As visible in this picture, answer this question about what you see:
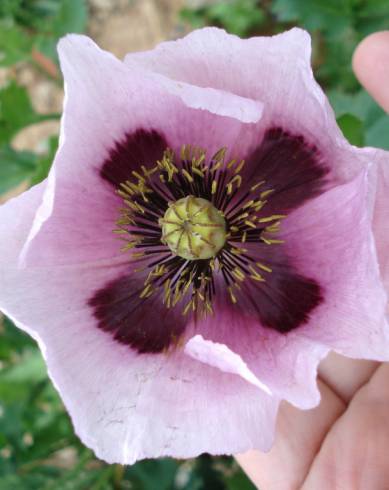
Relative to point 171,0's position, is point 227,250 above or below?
below

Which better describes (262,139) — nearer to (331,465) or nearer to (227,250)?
(227,250)

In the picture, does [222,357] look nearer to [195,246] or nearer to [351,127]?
[195,246]

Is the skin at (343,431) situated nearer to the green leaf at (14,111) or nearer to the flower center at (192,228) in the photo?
the flower center at (192,228)

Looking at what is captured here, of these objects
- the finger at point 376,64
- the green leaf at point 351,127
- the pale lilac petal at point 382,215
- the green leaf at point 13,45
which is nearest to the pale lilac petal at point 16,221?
the pale lilac petal at point 382,215

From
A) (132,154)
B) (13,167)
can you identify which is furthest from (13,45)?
(132,154)

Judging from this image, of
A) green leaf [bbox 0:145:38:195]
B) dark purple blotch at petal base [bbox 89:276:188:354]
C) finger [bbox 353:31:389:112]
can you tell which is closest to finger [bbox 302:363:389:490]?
dark purple blotch at petal base [bbox 89:276:188:354]

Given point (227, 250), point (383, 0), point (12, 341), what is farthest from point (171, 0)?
point (227, 250)
